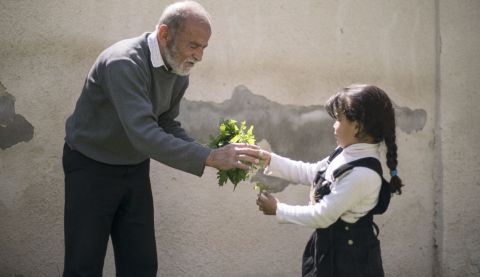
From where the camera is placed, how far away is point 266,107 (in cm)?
477

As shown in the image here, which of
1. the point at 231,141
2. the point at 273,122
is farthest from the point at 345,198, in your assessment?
the point at 273,122

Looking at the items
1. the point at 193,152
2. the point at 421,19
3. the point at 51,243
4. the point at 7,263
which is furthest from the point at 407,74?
the point at 7,263

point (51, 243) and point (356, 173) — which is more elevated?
point (356, 173)

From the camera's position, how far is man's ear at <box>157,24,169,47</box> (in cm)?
341

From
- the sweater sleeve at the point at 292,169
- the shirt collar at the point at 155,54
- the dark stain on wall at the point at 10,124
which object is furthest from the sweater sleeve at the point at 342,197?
the dark stain on wall at the point at 10,124

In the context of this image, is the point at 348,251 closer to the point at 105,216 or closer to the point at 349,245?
the point at 349,245

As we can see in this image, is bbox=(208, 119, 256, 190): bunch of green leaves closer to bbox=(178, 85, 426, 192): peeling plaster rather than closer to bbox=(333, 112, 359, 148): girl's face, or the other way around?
bbox=(333, 112, 359, 148): girl's face

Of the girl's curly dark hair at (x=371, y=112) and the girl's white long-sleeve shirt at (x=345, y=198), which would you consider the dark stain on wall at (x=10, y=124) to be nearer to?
the girl's white long-sleeve shirt at (x=345, y=198)

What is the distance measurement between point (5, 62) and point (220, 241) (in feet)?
6.89

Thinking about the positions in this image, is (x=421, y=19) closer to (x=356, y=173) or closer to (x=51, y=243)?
(x=356, y=173)

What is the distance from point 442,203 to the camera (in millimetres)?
5238

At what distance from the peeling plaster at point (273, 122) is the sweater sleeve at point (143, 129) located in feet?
4.55

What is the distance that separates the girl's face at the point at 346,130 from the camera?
10.7 ft

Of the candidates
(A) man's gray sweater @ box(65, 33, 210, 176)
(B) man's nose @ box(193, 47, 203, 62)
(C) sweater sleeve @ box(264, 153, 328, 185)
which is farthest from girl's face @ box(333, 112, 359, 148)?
(B) man's nose @ box(193, 47, 203, 62)
